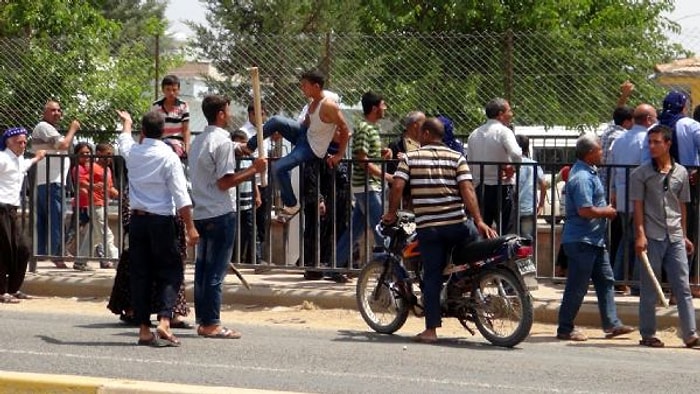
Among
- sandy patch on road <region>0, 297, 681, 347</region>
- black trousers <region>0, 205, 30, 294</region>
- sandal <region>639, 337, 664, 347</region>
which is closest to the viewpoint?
sandal <region>639, 337, 664, 347</region>

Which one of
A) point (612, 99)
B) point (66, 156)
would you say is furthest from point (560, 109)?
point (66, 156)

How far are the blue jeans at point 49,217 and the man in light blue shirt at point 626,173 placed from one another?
541cm

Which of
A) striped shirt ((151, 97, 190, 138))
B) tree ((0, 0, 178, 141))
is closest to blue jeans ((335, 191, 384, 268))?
striped shirt ((151, 97, 190, 138))

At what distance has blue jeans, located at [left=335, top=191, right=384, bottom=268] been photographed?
14602mm

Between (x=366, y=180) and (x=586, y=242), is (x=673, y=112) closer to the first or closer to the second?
(x=586, y=242)

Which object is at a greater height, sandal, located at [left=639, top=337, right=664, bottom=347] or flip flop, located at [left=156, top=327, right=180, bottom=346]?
flip flop, located at [left=156, top=327, right=180, bottom=346]

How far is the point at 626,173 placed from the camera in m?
13.6

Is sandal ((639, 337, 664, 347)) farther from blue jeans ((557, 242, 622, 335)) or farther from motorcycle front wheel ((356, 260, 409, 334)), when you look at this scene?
motorcycle front wheel ((356, 260, 409, 334))

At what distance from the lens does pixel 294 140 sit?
1490 centimetres

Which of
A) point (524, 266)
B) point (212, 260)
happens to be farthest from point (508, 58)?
point (212, 260)

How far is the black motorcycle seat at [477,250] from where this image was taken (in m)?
12.1

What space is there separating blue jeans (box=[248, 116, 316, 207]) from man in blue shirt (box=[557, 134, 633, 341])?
2.79m

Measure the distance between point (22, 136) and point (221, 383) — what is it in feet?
18.2

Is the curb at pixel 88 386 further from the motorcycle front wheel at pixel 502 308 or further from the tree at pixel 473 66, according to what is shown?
the tree at pixel 473 66
